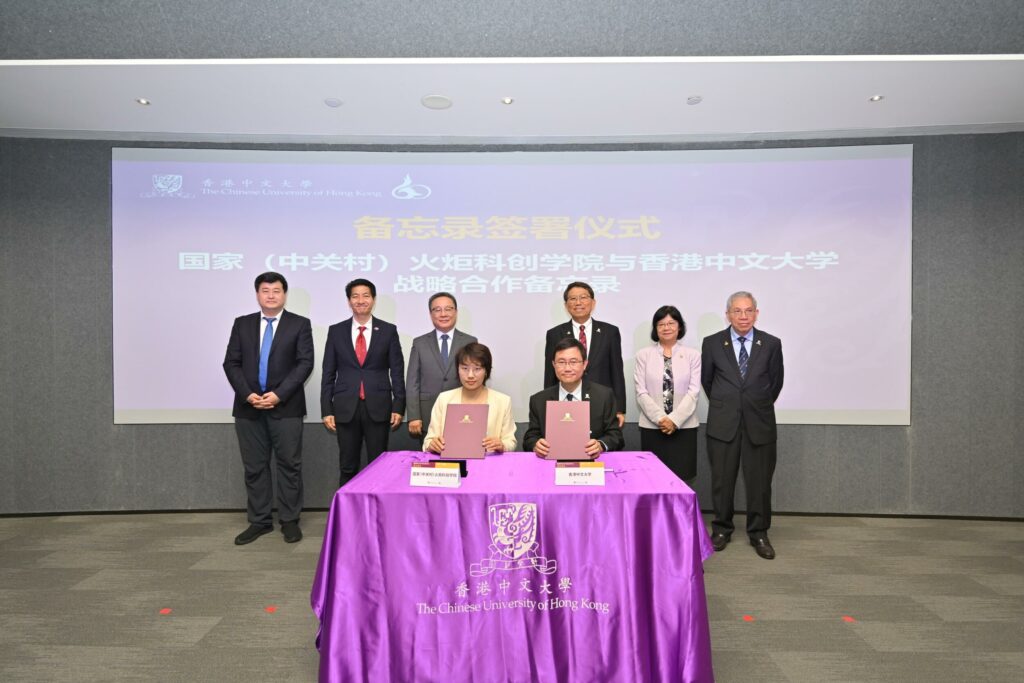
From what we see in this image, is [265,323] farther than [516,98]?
Yes

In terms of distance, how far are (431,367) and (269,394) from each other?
1.16 m

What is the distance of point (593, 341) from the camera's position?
12.8 ft

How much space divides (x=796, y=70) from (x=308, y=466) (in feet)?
15.1

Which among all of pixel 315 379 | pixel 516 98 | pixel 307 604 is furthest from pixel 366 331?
pixel 516 98

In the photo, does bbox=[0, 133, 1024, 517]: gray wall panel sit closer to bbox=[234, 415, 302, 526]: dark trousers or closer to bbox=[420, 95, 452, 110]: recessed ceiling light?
bbox=[234, 415, 302, 526]: dark trousers

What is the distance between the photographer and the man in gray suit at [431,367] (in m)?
3.91

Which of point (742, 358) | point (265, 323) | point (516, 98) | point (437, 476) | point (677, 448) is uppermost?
point (516, 98)

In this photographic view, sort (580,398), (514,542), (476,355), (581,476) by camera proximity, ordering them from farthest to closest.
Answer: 1. (580,398)
2. (476,355)
3. (581,476)
4. (514,542)

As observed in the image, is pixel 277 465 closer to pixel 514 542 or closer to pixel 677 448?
pixel 514 542

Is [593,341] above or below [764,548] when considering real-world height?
above

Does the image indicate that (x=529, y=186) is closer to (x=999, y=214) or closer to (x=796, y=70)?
(x=796, y=70)

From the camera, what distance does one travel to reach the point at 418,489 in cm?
210

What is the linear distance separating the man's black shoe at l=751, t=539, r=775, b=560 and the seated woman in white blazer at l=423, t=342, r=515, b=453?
2015 mm

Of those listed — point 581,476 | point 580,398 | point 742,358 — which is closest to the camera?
point 581,476
